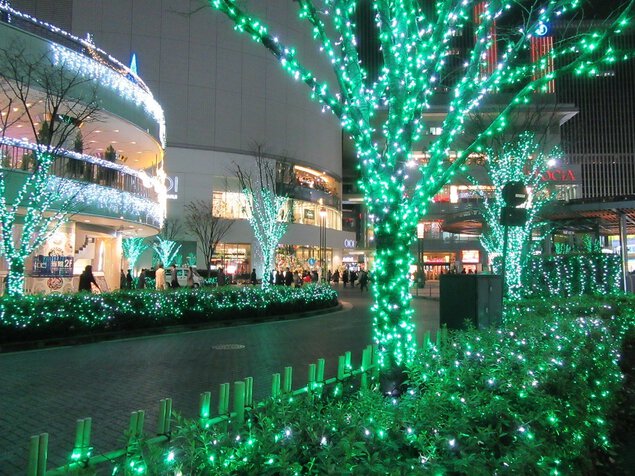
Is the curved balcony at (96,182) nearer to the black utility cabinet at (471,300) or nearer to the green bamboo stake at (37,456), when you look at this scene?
the black utility cabinet at (471,300)

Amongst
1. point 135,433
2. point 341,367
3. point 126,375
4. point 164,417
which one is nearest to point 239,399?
point 164,417

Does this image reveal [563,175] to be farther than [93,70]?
Yes

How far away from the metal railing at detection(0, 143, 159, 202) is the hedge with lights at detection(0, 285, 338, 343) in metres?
4.61

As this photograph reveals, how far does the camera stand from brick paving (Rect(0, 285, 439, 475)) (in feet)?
19.2

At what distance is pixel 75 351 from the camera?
1130 centimetres

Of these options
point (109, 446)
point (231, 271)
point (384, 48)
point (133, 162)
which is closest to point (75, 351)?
point (109, 446)

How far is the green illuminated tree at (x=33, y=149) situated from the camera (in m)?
13.2

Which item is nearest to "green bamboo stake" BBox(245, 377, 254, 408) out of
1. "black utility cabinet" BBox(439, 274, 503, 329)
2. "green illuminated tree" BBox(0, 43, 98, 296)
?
"black utility cabinet" BBox(439, 274, 503, 329)

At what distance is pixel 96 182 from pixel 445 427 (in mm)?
19601

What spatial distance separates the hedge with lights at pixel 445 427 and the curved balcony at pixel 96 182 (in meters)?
13.9

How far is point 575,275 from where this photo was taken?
18.5 metres

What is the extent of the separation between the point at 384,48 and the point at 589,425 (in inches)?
178

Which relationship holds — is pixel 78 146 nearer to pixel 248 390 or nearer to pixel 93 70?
Answer: pixel 93 70

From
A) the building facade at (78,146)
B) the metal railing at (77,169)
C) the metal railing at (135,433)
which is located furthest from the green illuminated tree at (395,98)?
the metal railing at (77,169)
